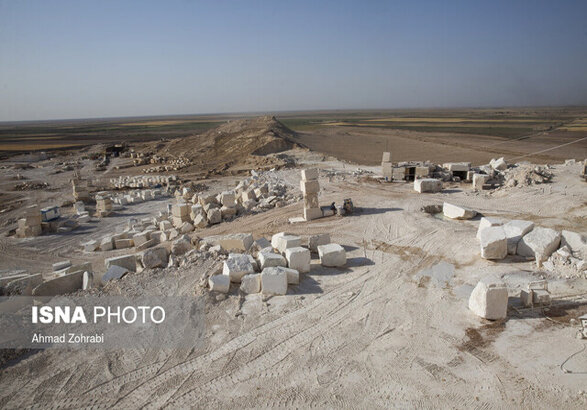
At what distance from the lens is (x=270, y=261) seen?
24.4 ft

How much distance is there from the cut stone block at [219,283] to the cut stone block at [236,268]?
0.18 m

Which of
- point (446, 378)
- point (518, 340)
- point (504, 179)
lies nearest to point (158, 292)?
point (446, 378)

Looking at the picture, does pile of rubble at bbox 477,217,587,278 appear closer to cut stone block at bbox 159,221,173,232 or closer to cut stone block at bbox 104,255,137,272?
cut stone block at bbox 104,255,137,272

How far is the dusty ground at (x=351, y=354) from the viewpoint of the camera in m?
4.50

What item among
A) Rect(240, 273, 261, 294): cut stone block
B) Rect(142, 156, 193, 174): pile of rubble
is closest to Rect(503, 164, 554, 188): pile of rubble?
Rect(240, 273, 261, 294): cut stone block

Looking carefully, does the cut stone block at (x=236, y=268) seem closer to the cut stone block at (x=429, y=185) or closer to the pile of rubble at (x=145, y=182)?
the cut stone block at (x=429, y=185)

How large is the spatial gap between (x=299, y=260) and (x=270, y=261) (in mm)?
611

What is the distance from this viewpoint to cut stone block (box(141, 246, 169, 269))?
791 cm

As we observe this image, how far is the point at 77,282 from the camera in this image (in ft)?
24.1

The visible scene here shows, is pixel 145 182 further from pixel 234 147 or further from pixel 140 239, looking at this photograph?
pixel 140 239

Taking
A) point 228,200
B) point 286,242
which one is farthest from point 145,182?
point 286,242

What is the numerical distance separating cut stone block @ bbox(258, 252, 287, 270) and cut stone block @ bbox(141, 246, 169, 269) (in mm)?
2280

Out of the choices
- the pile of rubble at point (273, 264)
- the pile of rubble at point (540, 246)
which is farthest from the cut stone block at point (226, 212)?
the pile of rubble at point (540, 246)

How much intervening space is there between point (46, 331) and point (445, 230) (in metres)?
9.08
